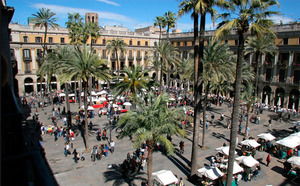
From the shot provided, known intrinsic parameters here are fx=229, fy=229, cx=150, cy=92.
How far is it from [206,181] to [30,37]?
53858 mm

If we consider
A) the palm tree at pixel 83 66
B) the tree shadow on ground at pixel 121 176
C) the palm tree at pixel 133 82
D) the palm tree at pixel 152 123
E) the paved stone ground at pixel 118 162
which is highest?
the palm tree at pixel 83 66

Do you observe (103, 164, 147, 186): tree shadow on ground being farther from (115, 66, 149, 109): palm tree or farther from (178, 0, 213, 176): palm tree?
(115, 66, 149, 109): palm tree

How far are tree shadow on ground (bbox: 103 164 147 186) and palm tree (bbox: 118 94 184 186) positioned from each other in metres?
6.17

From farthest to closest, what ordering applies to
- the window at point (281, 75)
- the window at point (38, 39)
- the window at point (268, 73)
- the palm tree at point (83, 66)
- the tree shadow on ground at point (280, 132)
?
1. the window at point (38, 39)
2. the window at point (268, 73)
3. the window at point (281, 75)
4. the tree shadow on ground at point (280, 132)
5. the palm tree at point (83, 66)

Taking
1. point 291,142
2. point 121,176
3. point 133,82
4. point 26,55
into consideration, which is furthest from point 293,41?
point 26,55

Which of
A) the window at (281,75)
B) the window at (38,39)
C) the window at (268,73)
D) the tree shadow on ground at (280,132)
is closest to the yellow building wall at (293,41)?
the window at (281,75)

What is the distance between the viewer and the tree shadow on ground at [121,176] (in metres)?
18.6

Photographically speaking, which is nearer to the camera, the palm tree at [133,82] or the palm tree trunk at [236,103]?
the palm tree trunk at [236,103]

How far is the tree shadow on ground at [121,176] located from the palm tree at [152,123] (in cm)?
617

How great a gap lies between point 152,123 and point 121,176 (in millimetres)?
8477

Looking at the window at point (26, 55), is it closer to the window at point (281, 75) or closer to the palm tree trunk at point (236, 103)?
the palm tree trunk at point (236, 103)

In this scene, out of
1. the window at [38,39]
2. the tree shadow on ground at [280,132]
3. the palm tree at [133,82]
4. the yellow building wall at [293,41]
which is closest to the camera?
the palm tree at [133,82]

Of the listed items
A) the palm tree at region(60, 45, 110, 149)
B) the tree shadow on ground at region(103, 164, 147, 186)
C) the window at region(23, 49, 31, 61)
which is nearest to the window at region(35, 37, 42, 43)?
the window at region(23, 49, 31, 61)

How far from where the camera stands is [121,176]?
1930 centimetres
